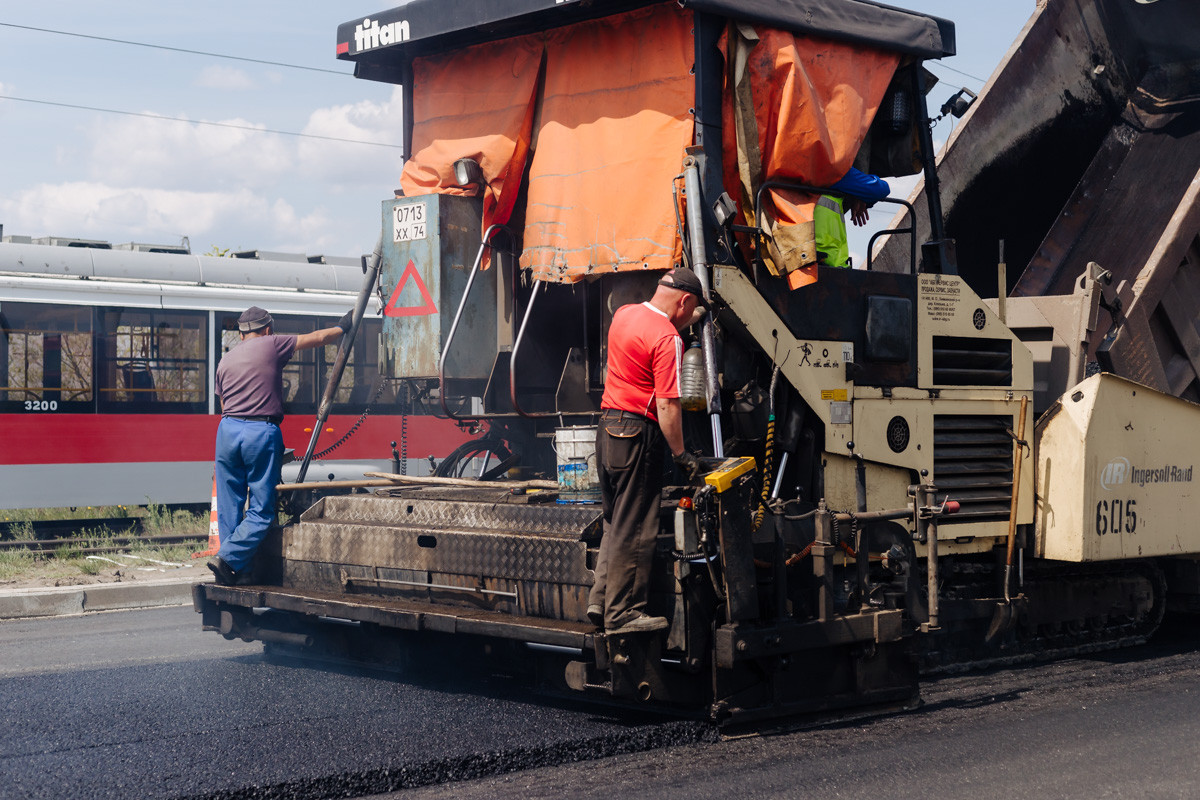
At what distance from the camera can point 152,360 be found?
52.1 ft

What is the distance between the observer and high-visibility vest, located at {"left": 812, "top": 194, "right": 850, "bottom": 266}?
5727 mm

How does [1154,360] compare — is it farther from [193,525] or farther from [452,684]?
[193,525]

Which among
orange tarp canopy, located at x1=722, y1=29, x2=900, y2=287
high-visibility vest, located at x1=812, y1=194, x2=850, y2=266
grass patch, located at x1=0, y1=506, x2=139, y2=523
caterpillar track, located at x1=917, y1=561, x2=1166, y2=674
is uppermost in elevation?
orange tarp canopy, located at x1=722, y1=29, x2=900, y2=287

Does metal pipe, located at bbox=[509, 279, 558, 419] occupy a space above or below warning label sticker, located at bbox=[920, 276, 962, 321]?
below

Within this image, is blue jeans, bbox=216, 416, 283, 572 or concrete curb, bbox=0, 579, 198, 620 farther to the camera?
concrete curb, bbox=0, 579, 198, 620

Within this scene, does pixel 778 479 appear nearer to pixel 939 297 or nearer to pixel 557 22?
pixel 939 297

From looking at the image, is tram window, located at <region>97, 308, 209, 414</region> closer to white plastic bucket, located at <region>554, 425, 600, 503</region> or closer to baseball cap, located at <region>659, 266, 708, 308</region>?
white plastic bucket, located at <region>554, 425, 600, 503</region>

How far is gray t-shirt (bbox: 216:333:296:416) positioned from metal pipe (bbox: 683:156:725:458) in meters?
2.64

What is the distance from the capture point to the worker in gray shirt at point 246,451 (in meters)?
6.61

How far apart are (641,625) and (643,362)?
3.45 feet

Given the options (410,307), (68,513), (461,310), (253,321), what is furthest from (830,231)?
(68,513)

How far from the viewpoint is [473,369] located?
6.71 meters

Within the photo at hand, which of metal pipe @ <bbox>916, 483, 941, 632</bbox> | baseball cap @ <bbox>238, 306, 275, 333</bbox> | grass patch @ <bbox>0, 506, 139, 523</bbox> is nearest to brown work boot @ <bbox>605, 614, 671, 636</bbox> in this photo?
metal pipe @ <bbox>916, 483, 941, 632</bbox>

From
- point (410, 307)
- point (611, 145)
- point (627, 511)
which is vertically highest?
point (611, 145)
